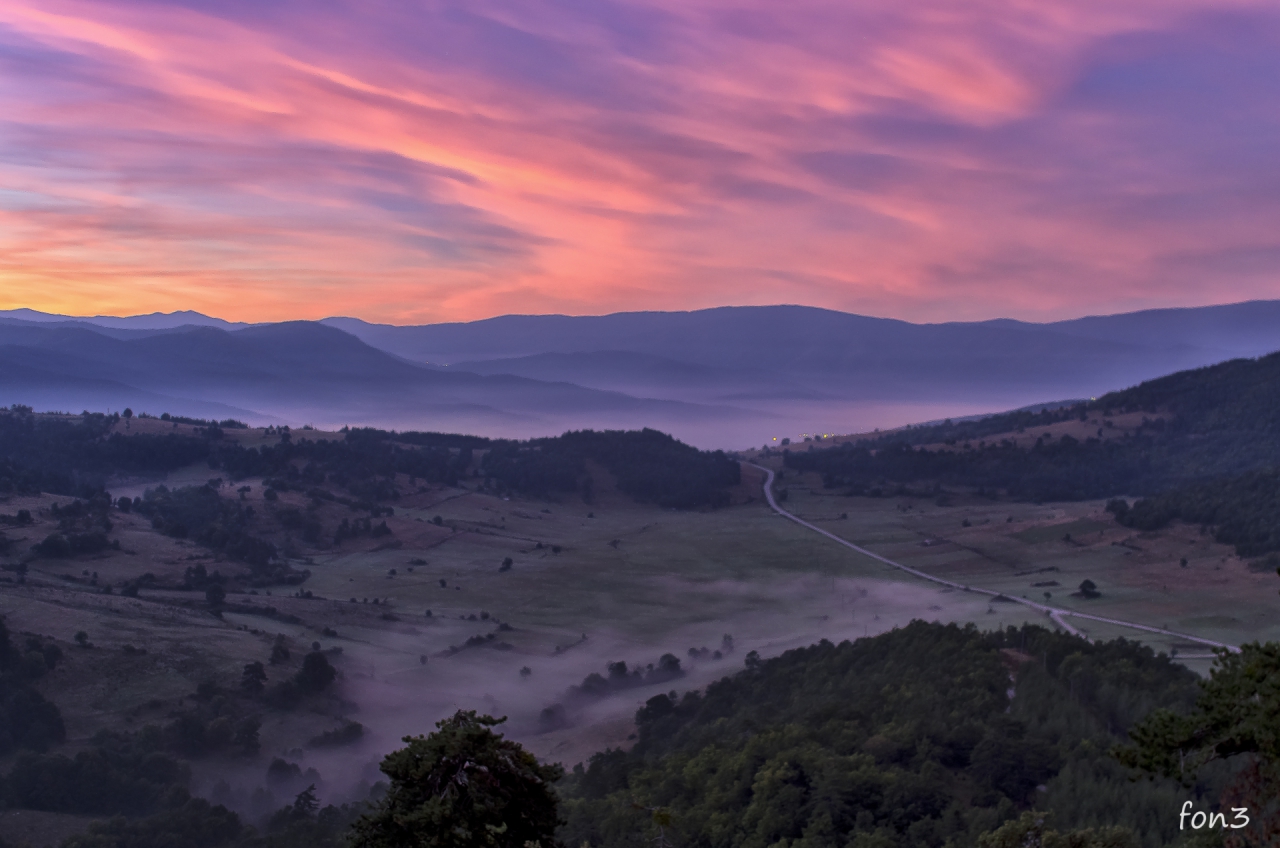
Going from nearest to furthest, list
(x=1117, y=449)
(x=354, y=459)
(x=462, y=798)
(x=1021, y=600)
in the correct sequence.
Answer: (x=462, y=798)
(x=1021, y=600)
(x=1117, y=449)
(x=354, y=459)

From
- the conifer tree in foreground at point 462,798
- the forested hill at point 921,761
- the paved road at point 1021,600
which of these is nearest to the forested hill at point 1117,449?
the paved road at point 1021,600

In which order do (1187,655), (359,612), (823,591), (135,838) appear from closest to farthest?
(135,838) → (1187,655) → (359,612) → (823,591)

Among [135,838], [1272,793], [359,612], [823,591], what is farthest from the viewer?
[823,591]

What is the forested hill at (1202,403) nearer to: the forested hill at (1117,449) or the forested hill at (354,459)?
the forested hill at (1117,449)

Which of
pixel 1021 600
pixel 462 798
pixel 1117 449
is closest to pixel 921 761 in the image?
pixel 462 798

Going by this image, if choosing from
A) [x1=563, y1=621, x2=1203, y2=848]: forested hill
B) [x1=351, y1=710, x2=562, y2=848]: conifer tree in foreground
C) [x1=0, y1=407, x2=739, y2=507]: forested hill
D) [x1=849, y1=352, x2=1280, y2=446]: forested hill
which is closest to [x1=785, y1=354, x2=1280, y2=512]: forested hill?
[x1=849, y1=352, x2=1280, y2=446]: forested hill

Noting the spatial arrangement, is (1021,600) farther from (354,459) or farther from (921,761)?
(354,459)

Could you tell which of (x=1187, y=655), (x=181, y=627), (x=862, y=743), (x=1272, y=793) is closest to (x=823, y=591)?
(x=1187, y=655)

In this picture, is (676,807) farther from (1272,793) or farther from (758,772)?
(1272,793)
